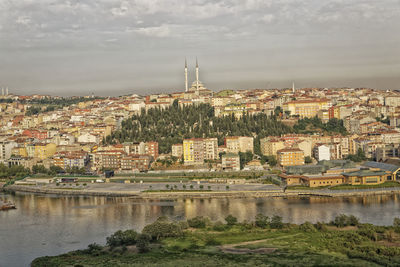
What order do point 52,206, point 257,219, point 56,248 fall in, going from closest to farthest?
point 56,248 < point 257,219 < point 52,206

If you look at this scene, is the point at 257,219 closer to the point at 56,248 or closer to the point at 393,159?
the point at 56,248

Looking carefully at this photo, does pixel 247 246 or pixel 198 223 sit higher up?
pixel 198 223

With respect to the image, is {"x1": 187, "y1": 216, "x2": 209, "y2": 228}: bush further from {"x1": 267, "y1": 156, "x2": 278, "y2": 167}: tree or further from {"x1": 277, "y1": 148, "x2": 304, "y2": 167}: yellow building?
{"x1": 267, "y1": 156, "x2": 278, "y2": 167}: tree

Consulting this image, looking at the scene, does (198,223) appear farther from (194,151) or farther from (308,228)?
(194,151)

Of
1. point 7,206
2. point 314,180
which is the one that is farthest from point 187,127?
point 7,206

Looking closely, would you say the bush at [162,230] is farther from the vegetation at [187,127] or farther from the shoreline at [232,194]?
the vegetation at [187,127]

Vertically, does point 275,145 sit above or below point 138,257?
above

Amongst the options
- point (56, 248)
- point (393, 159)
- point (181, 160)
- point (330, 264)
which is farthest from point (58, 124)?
point (330, 264)

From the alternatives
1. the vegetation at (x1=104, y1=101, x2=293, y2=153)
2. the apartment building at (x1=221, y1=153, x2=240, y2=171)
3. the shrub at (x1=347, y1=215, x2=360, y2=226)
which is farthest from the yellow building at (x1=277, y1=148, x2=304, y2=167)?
the shrub at (x1=347, y1=215, x2=360, y2=226)
